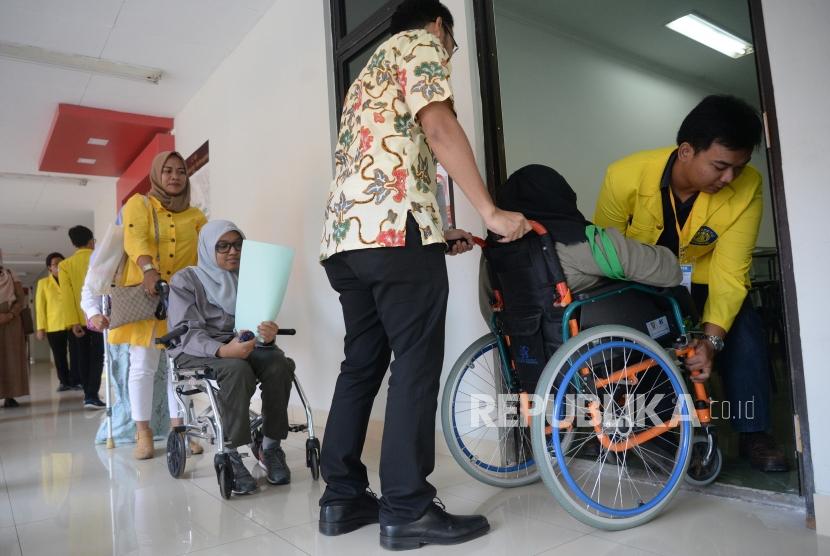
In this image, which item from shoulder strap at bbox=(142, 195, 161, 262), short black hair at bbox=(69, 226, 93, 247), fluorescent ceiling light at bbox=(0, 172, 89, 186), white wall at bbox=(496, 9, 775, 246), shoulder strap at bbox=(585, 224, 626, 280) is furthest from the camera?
fluorescent ceiling light at bbox=(0, 172, 89, 186)

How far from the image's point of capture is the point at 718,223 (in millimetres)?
1778

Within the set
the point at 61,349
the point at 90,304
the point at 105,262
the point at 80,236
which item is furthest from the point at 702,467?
the point at 61,349

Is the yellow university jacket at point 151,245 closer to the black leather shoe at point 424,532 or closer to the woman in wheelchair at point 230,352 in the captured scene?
the woman in wheelchair at point 230,352

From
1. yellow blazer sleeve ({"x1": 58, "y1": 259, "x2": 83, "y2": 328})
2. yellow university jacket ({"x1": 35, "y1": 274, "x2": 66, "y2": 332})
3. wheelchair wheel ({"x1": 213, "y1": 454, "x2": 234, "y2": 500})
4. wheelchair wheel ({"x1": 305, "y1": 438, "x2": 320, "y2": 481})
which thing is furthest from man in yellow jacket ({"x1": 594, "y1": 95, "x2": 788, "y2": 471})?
yellow university jacket ({"x1": 35, "y1": 274, "x2": 66, "y2": 332})

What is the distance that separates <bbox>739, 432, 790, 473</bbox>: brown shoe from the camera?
5.79 ft

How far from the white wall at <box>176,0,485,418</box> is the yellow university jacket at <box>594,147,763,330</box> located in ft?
1.97

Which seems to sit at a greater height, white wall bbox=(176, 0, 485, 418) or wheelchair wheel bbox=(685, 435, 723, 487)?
white wall bbox=(176, 0, 485, 418)

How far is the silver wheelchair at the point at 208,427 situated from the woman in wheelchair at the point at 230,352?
35 millimetres

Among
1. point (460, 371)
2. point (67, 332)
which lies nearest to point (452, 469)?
point (460, 371)

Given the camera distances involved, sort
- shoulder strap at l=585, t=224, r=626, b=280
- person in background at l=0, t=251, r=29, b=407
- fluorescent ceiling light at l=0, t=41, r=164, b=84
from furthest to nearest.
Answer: person in background at l=0, t=251, r=29, b=407
fluorescent ceiling light at l=0, t=41, r=164, b=84
shoulder strap at l=585, t=224, r=626, b=280

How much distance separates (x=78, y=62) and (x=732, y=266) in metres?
4.53

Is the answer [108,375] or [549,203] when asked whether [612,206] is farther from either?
[108,375]

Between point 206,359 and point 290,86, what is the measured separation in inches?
77.8

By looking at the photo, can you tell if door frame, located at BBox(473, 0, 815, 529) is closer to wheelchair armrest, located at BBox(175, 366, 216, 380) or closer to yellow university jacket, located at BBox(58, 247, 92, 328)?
wheelchair armrest, located at BBox(175, 366, 216, 380)
